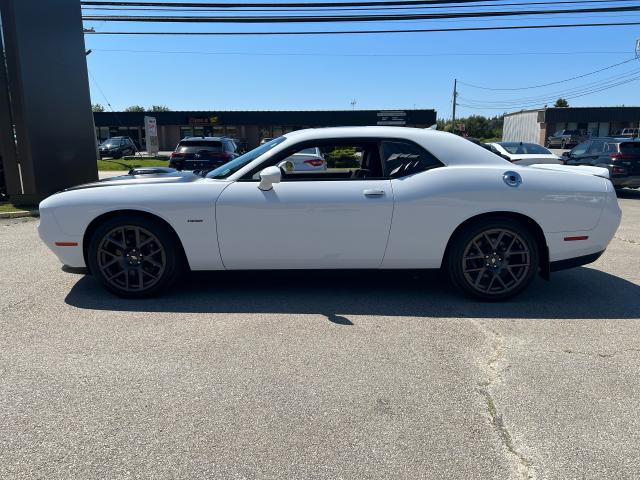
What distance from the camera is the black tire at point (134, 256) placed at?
4.32 m

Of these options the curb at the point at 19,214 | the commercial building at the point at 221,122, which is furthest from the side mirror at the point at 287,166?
the commercial building at the point at 221,122

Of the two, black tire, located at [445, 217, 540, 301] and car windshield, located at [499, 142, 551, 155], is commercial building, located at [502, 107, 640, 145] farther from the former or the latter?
black tire, located at [445, 217, 540, 301]

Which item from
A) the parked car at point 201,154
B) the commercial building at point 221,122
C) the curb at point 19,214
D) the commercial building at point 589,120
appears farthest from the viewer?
the commercial building at point 589,120

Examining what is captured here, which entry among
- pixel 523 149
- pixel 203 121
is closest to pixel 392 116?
pixel 203 121

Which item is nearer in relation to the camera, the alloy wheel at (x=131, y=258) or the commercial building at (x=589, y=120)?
the alloy wheel at (x=131, y=258)

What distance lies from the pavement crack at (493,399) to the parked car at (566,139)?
46283mm

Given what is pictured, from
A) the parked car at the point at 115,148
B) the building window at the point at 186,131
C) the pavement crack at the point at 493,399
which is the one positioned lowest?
the pavement crack at the point at 493,399

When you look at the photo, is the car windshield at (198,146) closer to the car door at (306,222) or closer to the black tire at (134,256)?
the black tire at (134,256)

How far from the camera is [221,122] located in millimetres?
48781

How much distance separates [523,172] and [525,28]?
16.7 m

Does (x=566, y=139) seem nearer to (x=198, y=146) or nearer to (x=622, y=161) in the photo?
(x=622, y=161)

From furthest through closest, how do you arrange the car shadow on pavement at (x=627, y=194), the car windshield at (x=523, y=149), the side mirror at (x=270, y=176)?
the car windshield at (x=523, y=149) < the car shadow on pavement at (x=627, y=194) < the side mirror at (x=270, y=176)

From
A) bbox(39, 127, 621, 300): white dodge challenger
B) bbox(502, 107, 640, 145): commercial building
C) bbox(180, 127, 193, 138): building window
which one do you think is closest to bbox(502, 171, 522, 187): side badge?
bbox(39, 127, 621, 300): white dodge challenger

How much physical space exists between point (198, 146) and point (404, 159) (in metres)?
11.2
